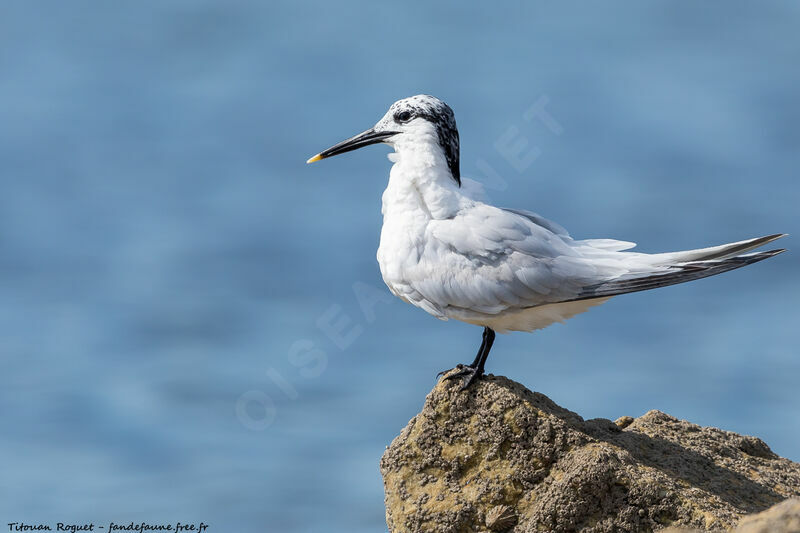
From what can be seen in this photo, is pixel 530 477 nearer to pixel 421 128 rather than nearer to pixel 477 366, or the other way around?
pixel 477 366

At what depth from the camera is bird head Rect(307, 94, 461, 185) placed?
28.7 feet

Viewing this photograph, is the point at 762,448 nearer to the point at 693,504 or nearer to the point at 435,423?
the point at 693,504

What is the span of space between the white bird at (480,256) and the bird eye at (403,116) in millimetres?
12

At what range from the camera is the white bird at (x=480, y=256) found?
7.70m

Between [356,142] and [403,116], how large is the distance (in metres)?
0.63

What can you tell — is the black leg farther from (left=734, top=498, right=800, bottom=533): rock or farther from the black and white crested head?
(left=734, top=498, right=800, bottom=533): rock

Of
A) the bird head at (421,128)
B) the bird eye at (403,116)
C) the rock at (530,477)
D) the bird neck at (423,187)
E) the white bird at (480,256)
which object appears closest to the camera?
the rock at (530,477)

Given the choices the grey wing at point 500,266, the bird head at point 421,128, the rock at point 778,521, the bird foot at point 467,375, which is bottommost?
the rock at point 778,521

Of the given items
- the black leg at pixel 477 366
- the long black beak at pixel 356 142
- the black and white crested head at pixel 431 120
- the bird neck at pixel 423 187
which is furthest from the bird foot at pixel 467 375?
the long black beak at pixel 356 142

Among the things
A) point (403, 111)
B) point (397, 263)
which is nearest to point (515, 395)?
point (397, 263)

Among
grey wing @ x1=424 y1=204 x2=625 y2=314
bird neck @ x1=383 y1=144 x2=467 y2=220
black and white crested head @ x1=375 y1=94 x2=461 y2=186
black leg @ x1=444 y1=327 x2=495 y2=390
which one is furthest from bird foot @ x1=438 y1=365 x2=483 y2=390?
black and white crested head @ x1=375 y1=94 x2=461 y2=186

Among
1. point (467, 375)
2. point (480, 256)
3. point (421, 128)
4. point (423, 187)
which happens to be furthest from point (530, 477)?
point (421, 128)

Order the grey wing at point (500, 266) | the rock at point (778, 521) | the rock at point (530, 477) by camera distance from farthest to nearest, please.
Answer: the grey wing at point (500, 266) < the rock at point (530, 477) < the rock at point (778, 521)

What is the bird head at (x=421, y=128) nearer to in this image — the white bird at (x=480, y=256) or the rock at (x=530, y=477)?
the white bird at (x=480, y=256)
